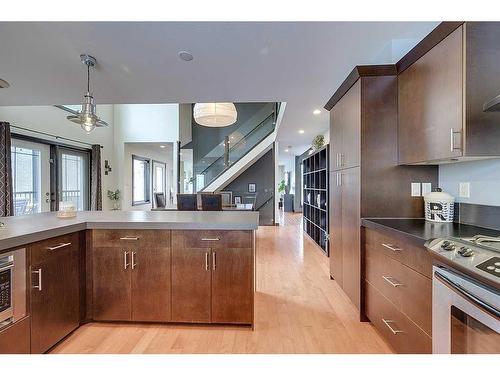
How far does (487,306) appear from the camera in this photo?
101cm

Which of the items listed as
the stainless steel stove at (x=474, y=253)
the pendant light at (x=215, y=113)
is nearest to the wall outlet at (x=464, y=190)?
the stainless steel stove at (x=474, y=253)

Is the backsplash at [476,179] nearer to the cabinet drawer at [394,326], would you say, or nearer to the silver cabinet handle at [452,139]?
the silver cabinet handle at [452,139]

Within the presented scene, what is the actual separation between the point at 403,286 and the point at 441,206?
81 cm

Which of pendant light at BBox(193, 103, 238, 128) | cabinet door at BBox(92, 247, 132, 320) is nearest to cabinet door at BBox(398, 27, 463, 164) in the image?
cabinet door at BBox(92, 247, 132, 320)

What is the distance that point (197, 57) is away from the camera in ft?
7.95

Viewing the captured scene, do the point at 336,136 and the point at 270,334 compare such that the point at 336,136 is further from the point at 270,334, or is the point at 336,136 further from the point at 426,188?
the point at 270,334

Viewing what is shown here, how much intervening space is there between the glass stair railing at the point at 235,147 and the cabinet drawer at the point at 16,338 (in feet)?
19.8

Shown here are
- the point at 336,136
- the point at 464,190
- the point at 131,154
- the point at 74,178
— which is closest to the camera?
the point at 464,190

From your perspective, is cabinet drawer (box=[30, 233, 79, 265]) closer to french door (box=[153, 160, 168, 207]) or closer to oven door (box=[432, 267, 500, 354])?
oven door (box=[432, 267, 500, 354])

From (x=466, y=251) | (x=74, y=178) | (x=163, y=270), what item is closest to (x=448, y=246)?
(x=466, y=251)

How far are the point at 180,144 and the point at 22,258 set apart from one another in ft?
21.2

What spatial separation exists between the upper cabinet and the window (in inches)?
313

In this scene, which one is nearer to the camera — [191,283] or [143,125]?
[191,283]
